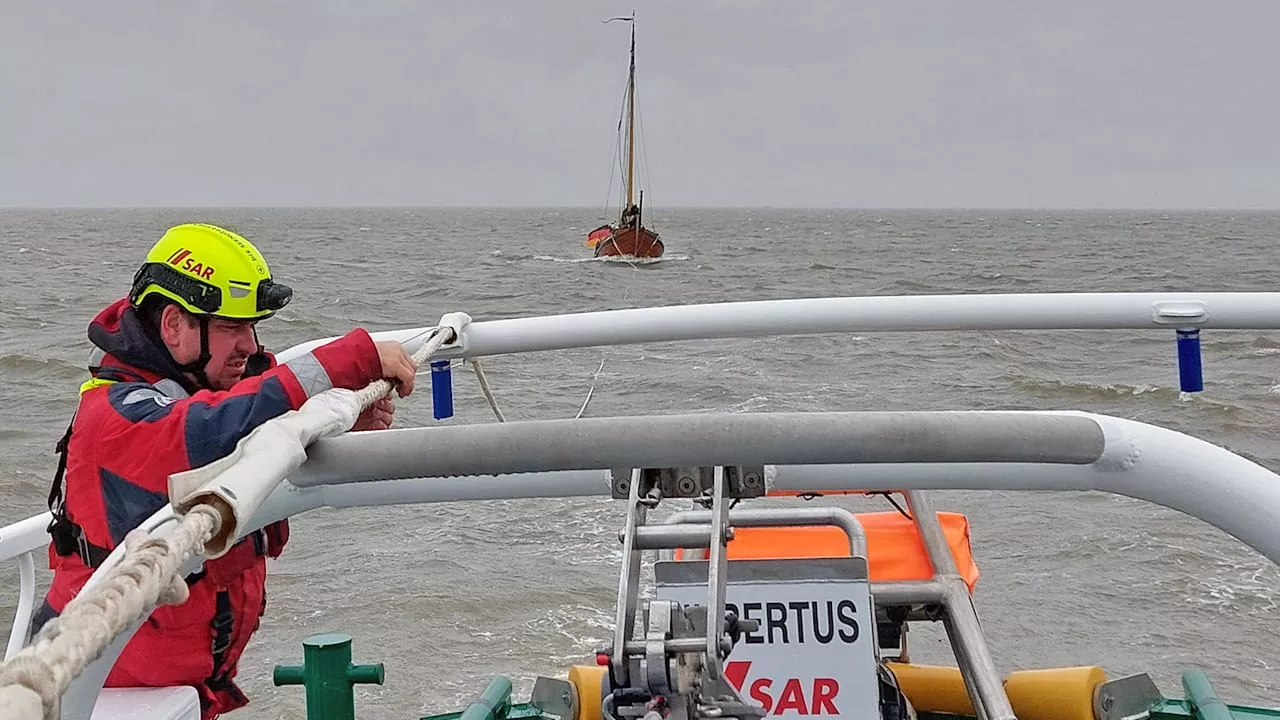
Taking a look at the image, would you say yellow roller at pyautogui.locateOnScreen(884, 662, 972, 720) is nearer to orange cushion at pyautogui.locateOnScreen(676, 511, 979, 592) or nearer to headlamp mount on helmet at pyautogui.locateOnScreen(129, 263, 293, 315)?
orange cushion at pyautogui.locateOnScreen(676, 511, 979, 592)

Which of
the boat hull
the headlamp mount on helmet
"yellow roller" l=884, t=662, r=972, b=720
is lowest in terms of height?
the boat hull

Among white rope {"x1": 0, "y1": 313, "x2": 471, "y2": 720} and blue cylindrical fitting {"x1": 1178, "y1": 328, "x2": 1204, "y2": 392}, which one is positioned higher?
white rope {"x1": 0, "y1": 313, "x2": 471, "y2": 720}

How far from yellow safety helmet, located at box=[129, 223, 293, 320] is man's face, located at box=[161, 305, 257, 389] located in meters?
0.03

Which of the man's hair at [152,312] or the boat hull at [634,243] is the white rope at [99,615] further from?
the boat hull at [634,243]

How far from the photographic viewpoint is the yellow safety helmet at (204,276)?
2.21 metres

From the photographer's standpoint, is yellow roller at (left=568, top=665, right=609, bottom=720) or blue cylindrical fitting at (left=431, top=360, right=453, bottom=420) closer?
A: yellow roller at (left=568, top=665, right=609, bottom=720)

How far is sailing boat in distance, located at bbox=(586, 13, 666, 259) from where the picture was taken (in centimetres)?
5309

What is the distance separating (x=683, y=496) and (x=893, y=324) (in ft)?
6.04

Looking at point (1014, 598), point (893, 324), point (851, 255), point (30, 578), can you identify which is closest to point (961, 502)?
point (1014, 598)

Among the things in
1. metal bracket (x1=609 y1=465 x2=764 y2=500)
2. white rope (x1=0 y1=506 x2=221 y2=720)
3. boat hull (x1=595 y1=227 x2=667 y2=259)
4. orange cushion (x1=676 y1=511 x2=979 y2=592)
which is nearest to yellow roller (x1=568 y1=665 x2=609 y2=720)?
orange cushion (x1=676 y1=511 x2=979 y2=592)

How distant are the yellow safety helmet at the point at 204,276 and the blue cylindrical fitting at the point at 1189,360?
7.50 ft

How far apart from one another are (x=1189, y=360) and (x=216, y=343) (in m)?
2.45

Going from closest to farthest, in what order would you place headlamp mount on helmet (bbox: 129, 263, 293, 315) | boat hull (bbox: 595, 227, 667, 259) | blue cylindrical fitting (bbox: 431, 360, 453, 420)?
headlamp mount on helmet (bbox: 129, 263, 293, 315) → blue cylindrical fitting (bbox: 431, 360, 453, 420) → boat hull (bbox: 595, 227, 667, 259)

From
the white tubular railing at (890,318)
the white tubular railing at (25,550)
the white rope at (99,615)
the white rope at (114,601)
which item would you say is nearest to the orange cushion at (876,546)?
the white tubular railing at (890,318)
